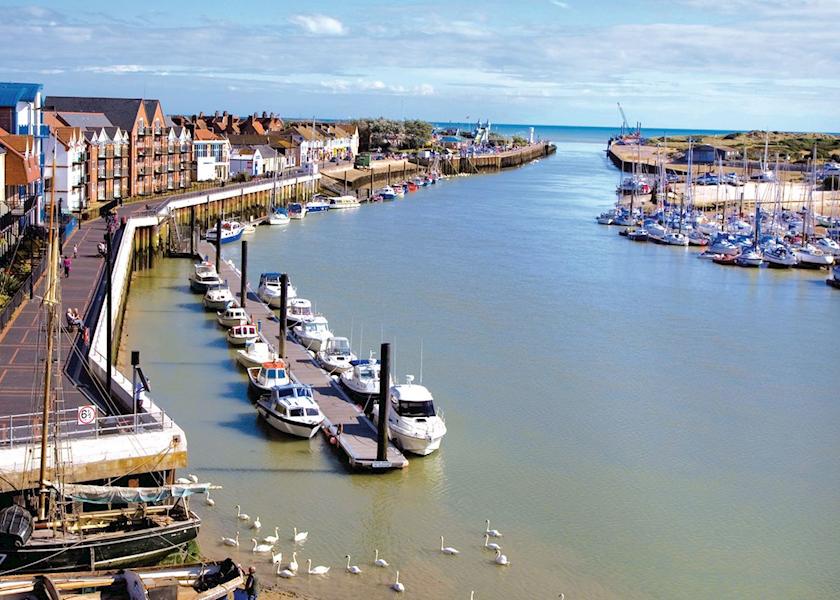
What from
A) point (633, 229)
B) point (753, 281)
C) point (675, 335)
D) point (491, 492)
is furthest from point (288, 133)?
point (491, 492)

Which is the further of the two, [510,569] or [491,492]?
[491,492]

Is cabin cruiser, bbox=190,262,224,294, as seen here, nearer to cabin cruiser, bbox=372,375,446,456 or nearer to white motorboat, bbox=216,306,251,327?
white motorboat, bbox=216,306,251,327

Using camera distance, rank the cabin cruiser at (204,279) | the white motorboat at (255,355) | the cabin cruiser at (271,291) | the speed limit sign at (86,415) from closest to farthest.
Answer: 1. the speed limit sign at (86,415)
2. the white motorboat at (255,355)
3. the cabin cruiser at (271,291)
4. the cabin cruiser at (204,279)

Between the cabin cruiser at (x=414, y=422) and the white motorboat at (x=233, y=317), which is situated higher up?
the white motorboat at (x=233, y=317)

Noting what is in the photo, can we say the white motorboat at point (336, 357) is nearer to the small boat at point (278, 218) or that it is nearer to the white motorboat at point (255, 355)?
the white motorboat at point (255, 355)

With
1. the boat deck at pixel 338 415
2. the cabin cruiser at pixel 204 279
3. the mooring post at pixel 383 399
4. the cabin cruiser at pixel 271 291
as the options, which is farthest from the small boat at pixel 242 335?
the mooring post at pixel 383 399

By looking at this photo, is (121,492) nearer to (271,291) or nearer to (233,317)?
(233,317)

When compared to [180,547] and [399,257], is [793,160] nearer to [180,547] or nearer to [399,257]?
[399,257]
